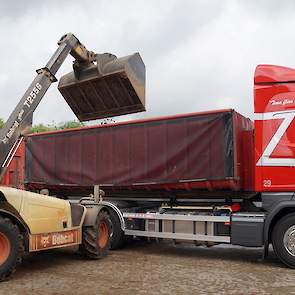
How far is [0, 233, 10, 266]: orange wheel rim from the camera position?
6.47 m

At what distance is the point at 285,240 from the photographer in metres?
7.77

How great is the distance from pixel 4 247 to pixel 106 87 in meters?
4.04

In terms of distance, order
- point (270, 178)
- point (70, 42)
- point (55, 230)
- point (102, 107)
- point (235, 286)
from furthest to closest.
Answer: point (102, 107) < point (70, 42) < point (270, 178) < point (55, 230) < point (235, 286)

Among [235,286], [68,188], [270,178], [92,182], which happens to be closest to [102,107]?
[92,182]

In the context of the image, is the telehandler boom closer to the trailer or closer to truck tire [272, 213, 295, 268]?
the trailer

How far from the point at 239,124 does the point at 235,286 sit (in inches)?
144

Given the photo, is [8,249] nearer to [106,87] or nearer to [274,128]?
[106,87]

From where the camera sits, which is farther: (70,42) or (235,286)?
(70,42)

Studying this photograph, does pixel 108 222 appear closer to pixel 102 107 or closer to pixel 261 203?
pixel 102 107

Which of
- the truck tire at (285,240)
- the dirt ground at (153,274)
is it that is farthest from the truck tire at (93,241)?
the truck tire at (285,240)

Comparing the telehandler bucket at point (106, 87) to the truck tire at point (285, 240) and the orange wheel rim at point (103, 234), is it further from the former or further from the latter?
the truck tire at point (285, 240)

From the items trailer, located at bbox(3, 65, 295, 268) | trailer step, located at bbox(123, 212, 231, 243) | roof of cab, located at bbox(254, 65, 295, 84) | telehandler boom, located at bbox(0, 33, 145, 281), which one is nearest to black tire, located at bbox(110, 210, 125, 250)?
trailer, located at bbox(3, 65, 295, 268)

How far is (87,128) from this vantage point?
10594 mm

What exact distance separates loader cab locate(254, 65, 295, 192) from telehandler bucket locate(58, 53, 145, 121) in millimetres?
2421
